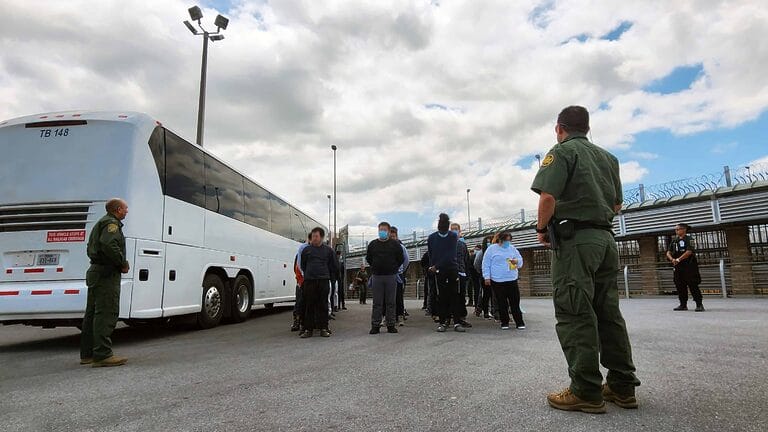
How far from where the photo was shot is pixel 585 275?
289cm

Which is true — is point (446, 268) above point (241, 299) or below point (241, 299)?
above

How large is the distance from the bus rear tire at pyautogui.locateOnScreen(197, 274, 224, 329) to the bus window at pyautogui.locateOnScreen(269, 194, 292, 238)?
316 cm

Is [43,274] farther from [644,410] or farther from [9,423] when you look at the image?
[644,410]

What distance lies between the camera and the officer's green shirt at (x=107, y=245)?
4.89 metres

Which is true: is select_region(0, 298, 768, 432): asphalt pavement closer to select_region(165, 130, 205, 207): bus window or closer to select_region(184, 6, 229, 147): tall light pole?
select_region(165, 130, 205, 207): bus window

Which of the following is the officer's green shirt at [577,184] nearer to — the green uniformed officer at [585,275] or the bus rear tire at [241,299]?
the green uniformed officer at [585,275]

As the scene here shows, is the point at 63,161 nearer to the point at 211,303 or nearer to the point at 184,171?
the point at 184,171

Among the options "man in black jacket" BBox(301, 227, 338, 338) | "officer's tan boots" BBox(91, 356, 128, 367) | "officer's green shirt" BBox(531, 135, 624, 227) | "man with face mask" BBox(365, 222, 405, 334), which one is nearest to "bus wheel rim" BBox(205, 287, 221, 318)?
"man in black jacket" BBox(301, 227, 338, 338)

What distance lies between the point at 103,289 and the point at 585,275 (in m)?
4.81

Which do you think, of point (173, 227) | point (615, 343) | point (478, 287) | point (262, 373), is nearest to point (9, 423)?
point (262, 373)

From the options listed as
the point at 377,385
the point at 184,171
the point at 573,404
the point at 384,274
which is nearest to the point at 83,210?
the point at 184,171

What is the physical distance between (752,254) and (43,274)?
20709 millimetres

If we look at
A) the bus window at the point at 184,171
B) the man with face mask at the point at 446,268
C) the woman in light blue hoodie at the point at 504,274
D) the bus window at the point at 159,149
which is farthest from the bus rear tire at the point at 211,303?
the woman in light blue hoodie at the point at 504,274

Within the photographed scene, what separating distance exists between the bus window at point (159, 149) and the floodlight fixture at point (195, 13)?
845 cm
